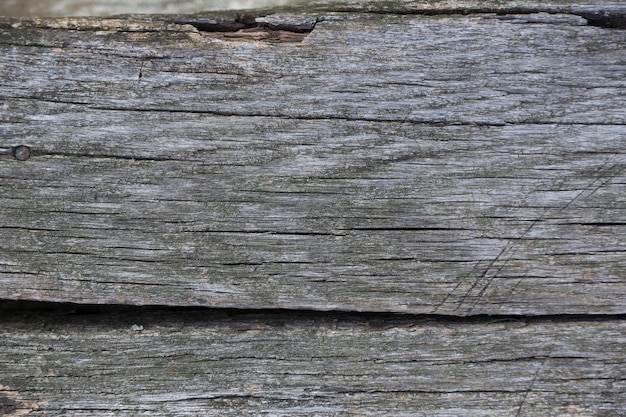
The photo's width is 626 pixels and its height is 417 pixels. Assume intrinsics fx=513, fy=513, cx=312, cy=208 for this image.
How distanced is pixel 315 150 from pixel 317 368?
66cm

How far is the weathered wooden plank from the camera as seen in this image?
1.56m

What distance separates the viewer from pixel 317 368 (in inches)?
61.7

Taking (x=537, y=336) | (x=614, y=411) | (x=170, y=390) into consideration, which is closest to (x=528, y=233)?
(x=537, y=336)

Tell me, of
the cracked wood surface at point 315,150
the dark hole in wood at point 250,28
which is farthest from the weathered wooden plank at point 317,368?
the dark hole in wood at point 250,28

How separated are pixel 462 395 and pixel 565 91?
95 centimetres

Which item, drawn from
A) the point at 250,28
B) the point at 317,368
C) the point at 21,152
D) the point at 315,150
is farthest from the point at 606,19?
the point at 21,152

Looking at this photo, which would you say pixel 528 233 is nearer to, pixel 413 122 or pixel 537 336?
pixel 537 336

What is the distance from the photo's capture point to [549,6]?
1461mm

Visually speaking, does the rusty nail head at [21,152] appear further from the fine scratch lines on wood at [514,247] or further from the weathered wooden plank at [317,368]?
the fine scratch lines on wood at [514,247]

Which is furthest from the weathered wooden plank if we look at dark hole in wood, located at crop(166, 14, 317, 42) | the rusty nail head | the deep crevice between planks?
dark hole in wood, located at crop(166, 14, 317, 42)

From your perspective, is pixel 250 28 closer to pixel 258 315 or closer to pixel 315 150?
pixel 315 150

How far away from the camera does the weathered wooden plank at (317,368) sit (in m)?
1.56

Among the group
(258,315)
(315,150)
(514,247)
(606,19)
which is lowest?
(258,315)

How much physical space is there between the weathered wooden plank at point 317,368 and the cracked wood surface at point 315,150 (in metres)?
0.18
